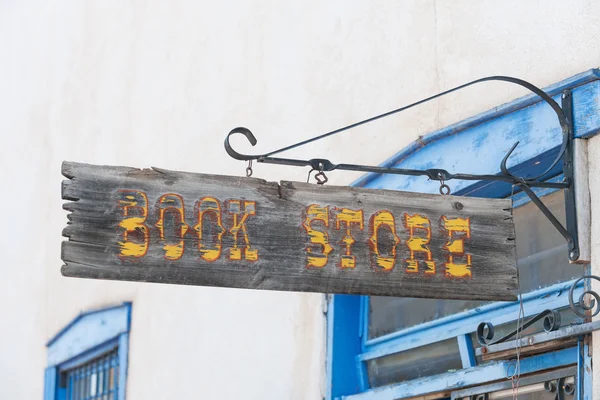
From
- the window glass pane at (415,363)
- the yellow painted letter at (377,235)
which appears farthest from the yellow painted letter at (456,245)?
the window glass pane at (415,363)

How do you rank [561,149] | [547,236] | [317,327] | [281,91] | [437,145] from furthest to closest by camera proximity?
[281,91] < [317,327] < [437,145] < [547,236] < [561,149]

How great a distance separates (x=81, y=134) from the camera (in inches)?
310

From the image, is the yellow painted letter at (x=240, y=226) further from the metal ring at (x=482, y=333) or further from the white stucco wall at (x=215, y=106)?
the white stucco wall at (x=215, y=106)

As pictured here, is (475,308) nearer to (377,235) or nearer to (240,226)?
(377,235)

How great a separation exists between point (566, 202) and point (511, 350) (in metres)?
0.57

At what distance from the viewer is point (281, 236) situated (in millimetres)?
3283

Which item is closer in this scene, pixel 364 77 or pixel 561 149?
pixel 561 149

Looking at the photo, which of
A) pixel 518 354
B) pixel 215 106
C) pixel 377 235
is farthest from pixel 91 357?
pixel 377 235

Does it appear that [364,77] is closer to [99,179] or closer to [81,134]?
[99,179]

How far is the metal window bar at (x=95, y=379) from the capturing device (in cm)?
696

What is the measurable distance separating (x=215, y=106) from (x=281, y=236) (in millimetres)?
3134

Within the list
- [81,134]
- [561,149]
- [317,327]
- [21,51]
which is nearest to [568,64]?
[561,149]

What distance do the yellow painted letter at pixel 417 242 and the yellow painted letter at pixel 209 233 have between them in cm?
59

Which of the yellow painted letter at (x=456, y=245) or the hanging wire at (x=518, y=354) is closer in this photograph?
the yellow painted letter at (x=456, y=245)
